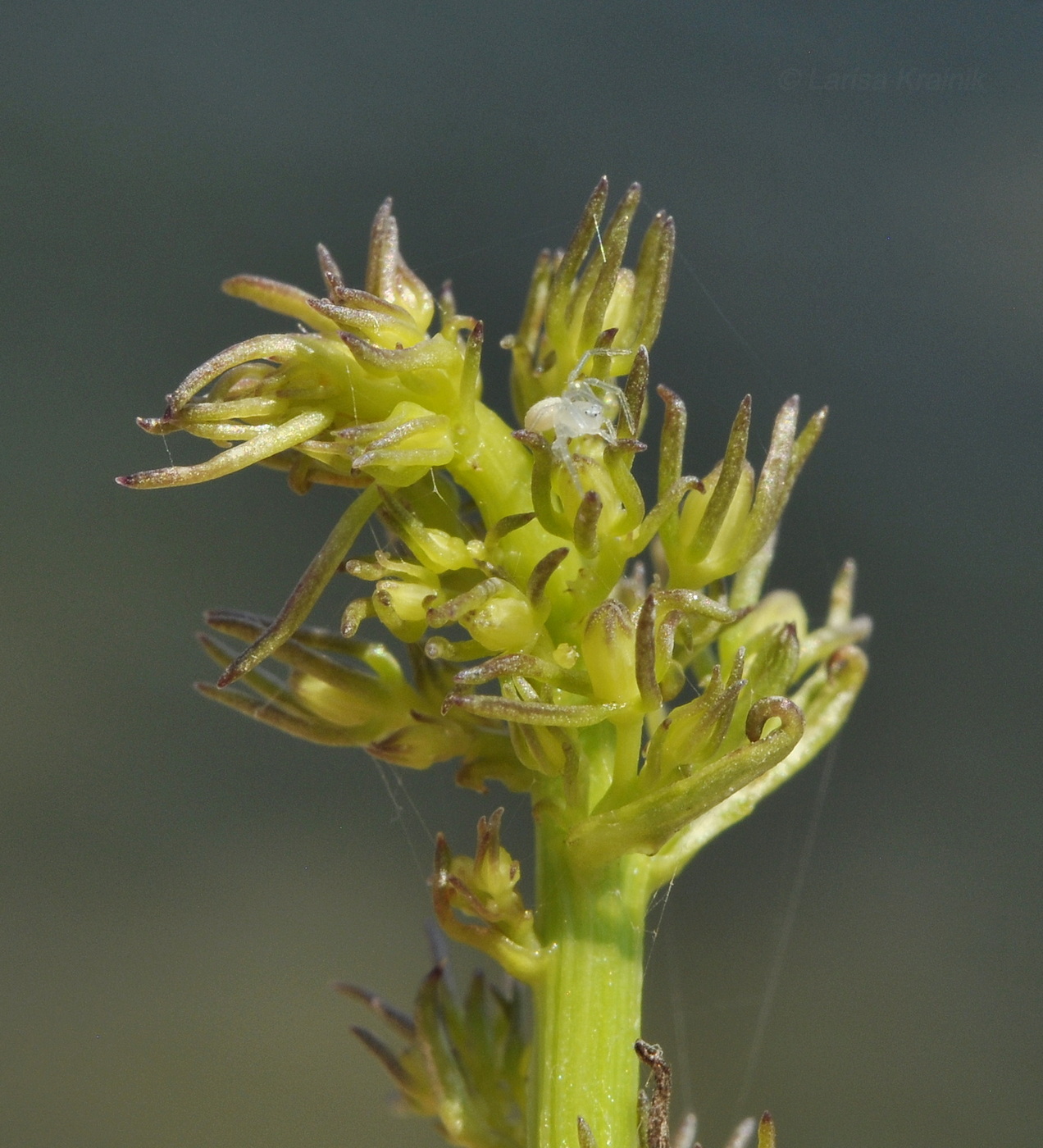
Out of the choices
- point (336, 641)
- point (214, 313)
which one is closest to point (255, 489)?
point (214, 313)

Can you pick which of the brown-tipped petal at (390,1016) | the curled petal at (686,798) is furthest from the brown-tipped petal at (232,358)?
the brown-tipped petal at (390,1016)

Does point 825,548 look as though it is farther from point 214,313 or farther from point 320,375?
point 320,375

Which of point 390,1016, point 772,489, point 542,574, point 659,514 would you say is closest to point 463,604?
point 542,574

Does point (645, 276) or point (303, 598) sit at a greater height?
point (645, 276)

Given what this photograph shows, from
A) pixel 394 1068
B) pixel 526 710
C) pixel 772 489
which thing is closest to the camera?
pixel 526 710

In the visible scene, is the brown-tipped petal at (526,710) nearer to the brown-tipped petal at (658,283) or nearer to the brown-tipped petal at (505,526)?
the brown-tipped petal at (505,526)

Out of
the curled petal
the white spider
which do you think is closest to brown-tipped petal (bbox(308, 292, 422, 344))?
the white spider

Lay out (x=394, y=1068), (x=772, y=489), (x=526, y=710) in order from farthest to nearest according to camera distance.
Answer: (x=394, y=1068), (x=772, y=489), (x=526, y=710)

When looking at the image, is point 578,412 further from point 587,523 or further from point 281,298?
point 281,298
